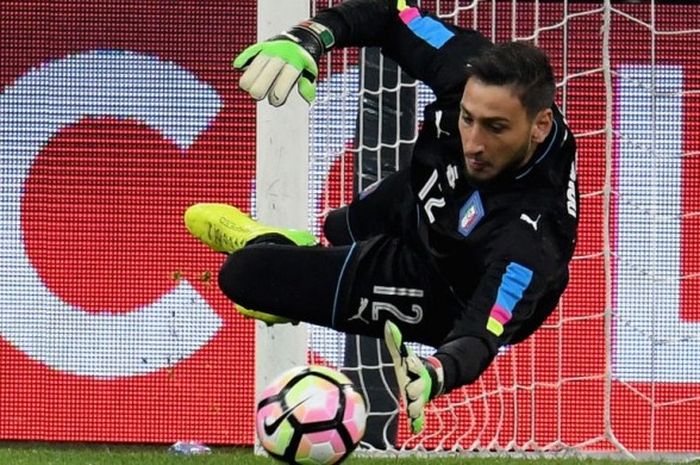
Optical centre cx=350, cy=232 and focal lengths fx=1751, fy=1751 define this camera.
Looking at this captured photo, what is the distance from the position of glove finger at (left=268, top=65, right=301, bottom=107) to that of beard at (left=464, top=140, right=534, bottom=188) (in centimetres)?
64

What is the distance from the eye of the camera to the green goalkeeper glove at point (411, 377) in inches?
173

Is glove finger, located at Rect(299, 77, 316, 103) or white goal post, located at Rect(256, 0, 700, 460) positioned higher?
glove finger, located at Rect(299, 77, 316, 103)

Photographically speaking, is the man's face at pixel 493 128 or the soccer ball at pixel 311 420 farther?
the man's face at pixel 493 128

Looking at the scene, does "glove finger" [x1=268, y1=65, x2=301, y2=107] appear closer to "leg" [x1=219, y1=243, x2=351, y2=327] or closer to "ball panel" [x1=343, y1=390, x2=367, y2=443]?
"leg" [x1=219, y1=243, x2=351, y2=327]

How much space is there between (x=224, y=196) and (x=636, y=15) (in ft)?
6.67

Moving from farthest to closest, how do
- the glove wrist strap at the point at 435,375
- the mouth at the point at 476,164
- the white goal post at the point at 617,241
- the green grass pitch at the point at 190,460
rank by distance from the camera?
1. the white goal post at the point at 617,241
2. the green grass pitch at the point at 190,460
3. the mouth at the point at 476,164
4. the glove wrist strap at the point at 435,375

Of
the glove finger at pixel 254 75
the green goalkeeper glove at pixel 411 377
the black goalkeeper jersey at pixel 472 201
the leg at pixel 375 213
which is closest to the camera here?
the green goalkeeper glove at pixel 411 377

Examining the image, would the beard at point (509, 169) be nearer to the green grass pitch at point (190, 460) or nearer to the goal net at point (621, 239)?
the green grass pitch at point (190, 460)

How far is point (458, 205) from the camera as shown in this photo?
17.7ft

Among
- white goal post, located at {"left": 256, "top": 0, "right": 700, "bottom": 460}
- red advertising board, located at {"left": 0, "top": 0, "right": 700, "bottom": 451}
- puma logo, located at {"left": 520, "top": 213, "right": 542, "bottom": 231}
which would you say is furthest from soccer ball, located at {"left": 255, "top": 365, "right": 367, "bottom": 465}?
red advertising board, located at {"left": 0, "top": 0, "right": 700, "bottom": 451}

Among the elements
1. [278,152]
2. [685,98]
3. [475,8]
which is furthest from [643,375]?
[278,152]

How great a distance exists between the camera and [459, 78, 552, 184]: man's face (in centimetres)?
513

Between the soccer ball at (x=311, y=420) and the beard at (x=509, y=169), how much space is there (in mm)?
751

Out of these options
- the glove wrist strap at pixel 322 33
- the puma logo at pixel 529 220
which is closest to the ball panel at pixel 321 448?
the puma logo at pixel 529 220
